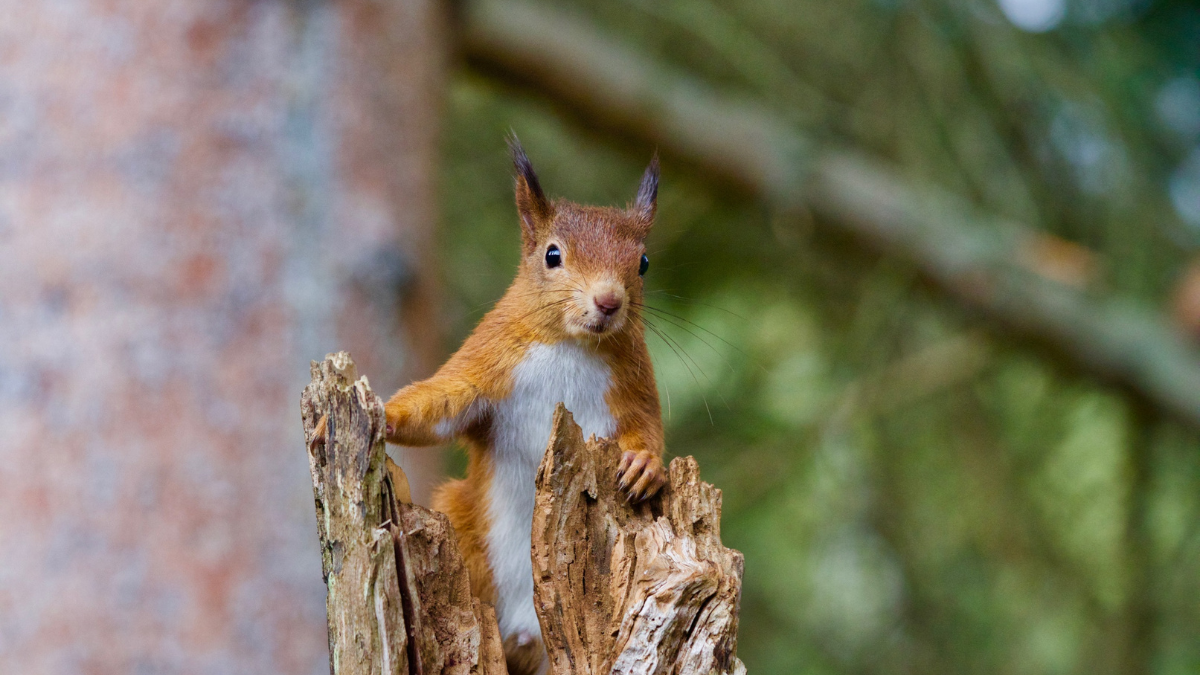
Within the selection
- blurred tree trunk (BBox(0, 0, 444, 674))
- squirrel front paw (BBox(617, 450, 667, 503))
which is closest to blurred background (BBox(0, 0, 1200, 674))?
blurred tree trunk (BBox(0, 0, 444, 674))

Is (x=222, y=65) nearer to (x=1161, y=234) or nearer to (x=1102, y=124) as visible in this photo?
(x=1102, y=124)

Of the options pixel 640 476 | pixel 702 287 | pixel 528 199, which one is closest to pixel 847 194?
pixel 702 287

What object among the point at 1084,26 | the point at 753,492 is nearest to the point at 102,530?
the point at 753,492

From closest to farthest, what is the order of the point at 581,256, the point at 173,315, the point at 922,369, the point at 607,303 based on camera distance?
the point at 607,303
the point at 581,256
the point at 173,315
the point at 922,369

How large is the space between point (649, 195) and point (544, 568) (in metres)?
0.71

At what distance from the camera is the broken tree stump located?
1.20 meters

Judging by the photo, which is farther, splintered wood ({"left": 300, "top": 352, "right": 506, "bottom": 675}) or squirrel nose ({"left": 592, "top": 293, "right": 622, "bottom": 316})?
squirrel nose ({"left": 592, "top": 293, "right": 622, "bottom": 316})

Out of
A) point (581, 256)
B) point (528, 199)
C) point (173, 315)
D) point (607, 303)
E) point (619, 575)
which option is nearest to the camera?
point (619, 575)

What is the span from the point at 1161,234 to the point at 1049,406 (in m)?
0.76

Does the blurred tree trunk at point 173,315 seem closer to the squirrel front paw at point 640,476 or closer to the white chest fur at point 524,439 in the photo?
the white chest fur at point 524,439

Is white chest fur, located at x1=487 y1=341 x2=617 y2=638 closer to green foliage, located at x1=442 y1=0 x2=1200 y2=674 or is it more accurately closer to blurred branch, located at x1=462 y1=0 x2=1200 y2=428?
green foliage, located at x1=442 y1=0 x2=1200 y2=674

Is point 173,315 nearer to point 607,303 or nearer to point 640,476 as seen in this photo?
point 607,303

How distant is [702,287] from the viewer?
12.7 ft

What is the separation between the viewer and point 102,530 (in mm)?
2252
